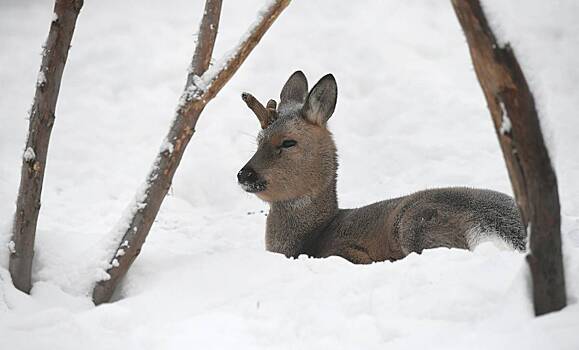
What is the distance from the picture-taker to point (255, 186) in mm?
5270

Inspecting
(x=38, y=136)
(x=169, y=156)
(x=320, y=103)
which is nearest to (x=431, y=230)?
(x=320, y=103)

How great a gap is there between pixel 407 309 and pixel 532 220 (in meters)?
0.74

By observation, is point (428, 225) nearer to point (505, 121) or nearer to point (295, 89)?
point (295, 89)

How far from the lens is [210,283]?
4027mm

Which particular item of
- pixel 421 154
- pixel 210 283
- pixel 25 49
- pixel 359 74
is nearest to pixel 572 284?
pixel 210 283

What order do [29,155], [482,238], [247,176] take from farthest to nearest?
1. [247,176]
2. [482,238]
3. [29,155]

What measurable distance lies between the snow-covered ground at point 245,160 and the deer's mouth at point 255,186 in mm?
632

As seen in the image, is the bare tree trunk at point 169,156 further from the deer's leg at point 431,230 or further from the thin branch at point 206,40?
the deer's leg at point 431,230

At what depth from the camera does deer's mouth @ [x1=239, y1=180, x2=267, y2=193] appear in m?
5.25

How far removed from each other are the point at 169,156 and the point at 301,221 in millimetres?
1579

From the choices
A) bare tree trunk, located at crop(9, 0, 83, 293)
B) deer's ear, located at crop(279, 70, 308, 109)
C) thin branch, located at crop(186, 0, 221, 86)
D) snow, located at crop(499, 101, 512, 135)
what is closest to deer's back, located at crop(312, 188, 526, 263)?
deer's ear, located at crop(279, 70, 308, 109)

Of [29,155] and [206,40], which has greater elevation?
[206,40]

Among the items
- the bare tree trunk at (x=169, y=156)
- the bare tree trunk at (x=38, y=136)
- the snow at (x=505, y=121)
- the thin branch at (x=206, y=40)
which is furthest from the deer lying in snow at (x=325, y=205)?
the snow at (x=505, y=121)

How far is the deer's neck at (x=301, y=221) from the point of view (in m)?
5.50
